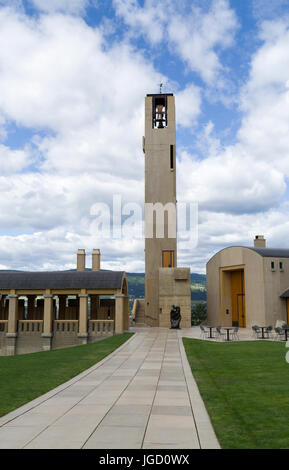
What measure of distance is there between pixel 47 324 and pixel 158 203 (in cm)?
1843

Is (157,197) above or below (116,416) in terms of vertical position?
above

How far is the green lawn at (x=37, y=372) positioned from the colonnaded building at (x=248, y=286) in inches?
649

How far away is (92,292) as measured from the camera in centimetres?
2841

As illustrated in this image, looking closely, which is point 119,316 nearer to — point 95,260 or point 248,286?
point 95,260

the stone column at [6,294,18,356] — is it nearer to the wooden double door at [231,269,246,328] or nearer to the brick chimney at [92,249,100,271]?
the brick chimney at [92,249,100,271]

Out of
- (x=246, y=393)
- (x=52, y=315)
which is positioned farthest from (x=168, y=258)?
(x=246, y=393)

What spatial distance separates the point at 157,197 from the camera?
41.7m

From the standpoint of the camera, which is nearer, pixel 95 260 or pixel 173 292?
pixel 173 292

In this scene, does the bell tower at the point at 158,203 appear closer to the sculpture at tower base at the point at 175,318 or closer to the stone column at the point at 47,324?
the sculpture at tower base at the point at 175,318

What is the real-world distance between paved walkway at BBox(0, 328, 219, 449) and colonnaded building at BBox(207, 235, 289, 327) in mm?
20085

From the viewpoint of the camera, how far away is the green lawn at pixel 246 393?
6.37m

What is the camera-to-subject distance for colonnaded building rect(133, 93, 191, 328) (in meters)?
40.4

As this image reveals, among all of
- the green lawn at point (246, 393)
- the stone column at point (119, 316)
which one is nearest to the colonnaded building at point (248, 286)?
the stone column at point (119, 316)
